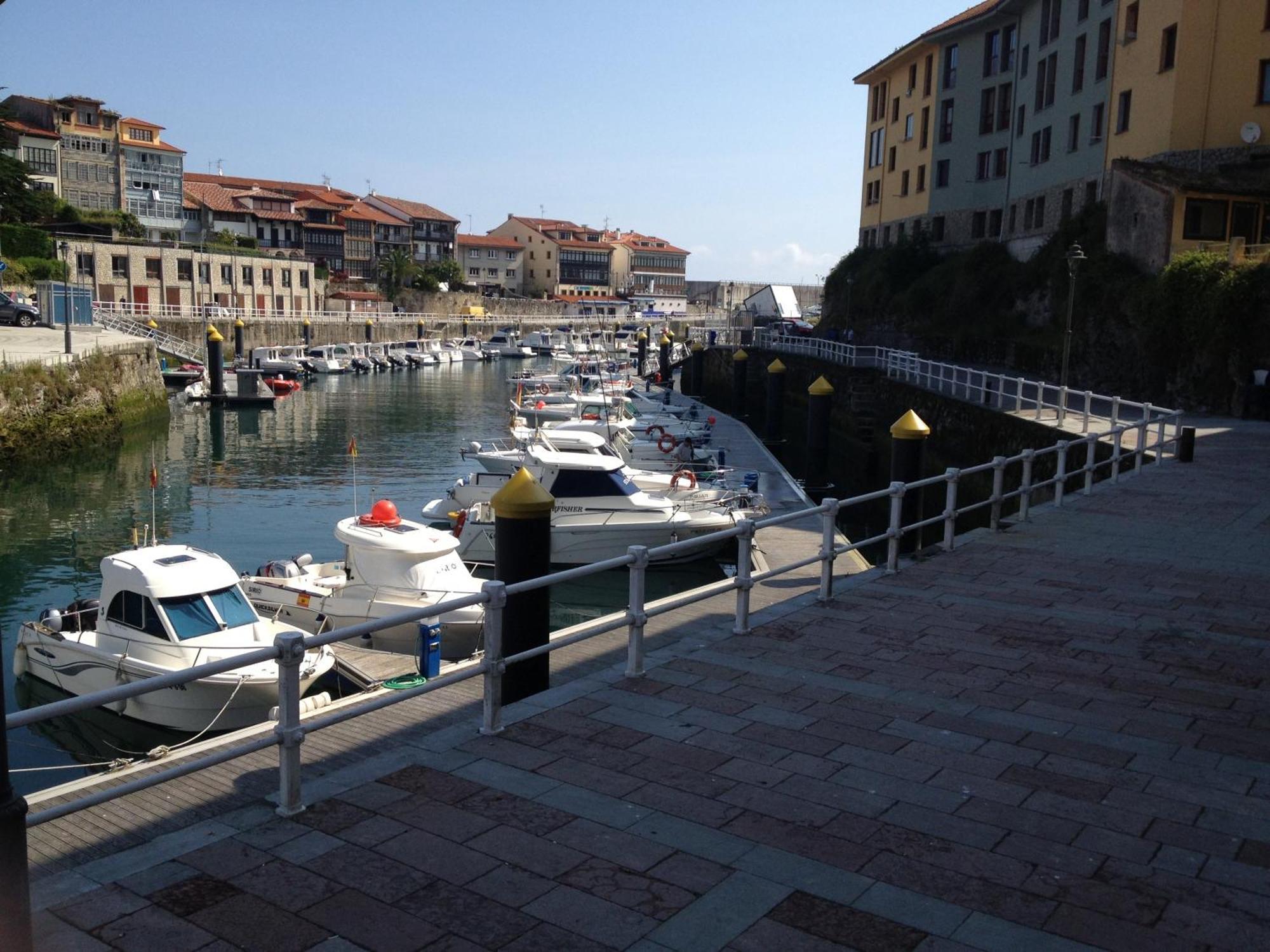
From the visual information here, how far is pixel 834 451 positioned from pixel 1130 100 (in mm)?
16869

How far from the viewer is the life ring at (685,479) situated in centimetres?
2619

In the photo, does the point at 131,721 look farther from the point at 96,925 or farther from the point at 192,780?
the point at 96,925

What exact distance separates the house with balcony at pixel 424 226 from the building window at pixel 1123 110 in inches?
4190

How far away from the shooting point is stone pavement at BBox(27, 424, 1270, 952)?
192 inches

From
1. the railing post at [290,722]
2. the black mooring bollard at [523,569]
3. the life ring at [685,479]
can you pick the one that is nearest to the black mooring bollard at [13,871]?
the railing post at [290,722]

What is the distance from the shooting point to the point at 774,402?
43844 millimetres

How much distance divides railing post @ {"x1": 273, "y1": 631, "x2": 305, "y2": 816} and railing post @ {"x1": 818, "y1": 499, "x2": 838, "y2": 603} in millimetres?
5731

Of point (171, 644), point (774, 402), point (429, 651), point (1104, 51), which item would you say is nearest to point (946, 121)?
point (1104, 51)

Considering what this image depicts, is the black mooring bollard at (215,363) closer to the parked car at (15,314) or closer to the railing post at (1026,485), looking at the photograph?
the parked car at (15,314)

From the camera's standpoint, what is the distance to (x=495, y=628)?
6.79 meters

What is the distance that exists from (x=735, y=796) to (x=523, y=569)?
267cm

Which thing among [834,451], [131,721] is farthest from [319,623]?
[834,451]

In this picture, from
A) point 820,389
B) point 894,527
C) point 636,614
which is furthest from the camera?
point 820,389

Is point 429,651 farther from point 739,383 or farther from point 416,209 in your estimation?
point 416,209
